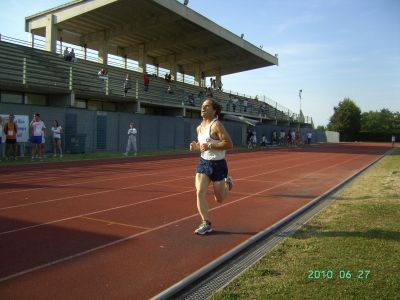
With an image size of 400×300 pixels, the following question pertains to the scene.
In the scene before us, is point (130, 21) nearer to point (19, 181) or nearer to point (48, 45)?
point (48, 45)

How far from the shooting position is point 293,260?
17.0 ft

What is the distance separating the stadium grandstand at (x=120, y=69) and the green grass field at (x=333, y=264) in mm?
10694

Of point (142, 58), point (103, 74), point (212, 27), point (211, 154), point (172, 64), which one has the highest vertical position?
point (212, 27)

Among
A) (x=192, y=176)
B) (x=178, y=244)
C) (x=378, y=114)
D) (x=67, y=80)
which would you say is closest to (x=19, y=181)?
(x=192, y=176)

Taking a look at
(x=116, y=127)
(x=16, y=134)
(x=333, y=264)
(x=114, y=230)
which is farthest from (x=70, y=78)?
(x=333, y=264)

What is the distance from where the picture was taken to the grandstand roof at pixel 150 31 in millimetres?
33375

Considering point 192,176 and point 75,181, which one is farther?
point 192,176

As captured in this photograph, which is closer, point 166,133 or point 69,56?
point 69,56

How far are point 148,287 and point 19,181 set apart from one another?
914cm

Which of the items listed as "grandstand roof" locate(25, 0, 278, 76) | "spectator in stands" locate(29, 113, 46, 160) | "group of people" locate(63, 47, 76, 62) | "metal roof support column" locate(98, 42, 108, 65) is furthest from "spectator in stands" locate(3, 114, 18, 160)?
"metal roof support column" locate(98, 42, 108, 65)

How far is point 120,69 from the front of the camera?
118ft

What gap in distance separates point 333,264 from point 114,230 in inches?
129

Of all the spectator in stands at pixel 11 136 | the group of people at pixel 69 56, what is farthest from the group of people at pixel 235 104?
the spectator in stands at pixel 11 136

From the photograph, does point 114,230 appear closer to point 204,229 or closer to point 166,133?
point 204,229
